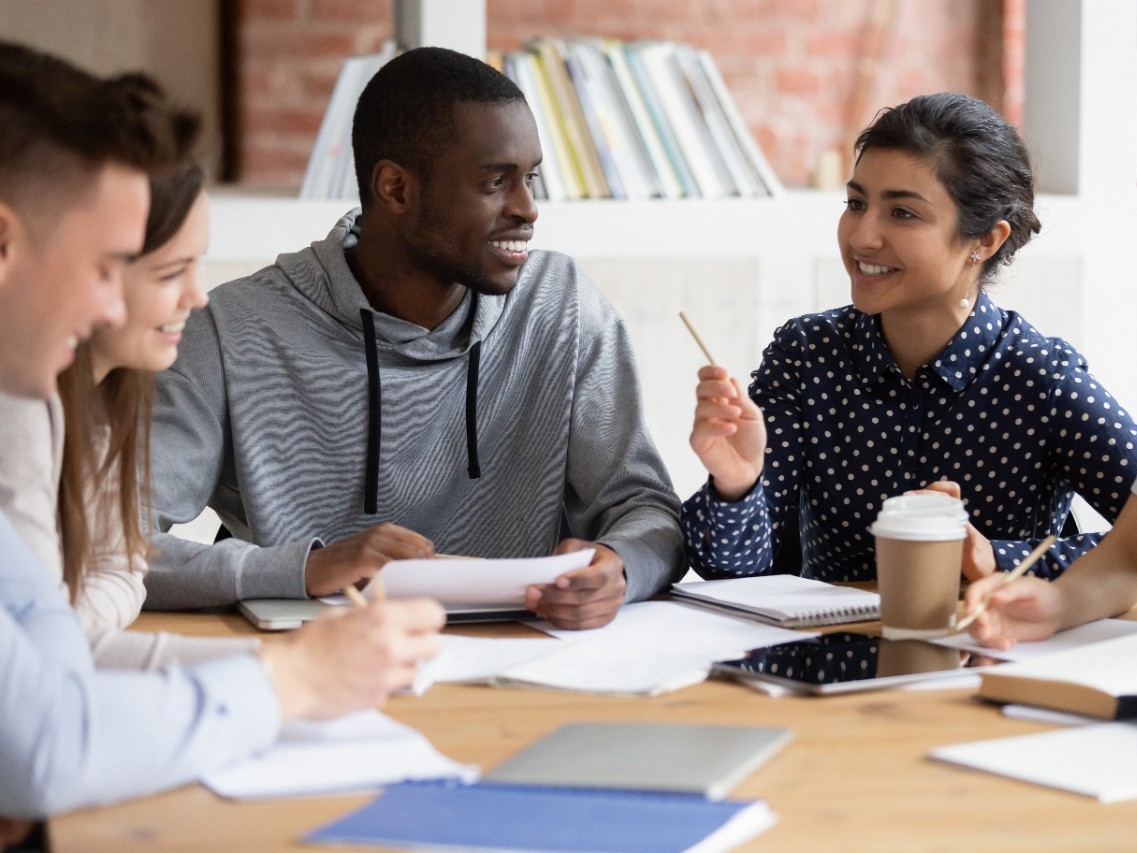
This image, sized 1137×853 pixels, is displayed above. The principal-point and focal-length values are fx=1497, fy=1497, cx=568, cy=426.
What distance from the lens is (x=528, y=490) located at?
1.95 metres

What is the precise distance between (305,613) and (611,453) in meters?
0.53

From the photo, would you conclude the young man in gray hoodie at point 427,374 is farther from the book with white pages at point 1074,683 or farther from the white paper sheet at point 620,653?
the book with white pages at point 1074,683

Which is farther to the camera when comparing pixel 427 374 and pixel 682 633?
pixel 427 374

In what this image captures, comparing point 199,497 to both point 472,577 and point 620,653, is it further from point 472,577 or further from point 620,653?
point 620,653

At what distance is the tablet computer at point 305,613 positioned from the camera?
1.50 metres

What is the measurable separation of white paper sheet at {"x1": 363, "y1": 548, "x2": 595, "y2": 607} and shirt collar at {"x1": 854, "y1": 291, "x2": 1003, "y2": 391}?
621 mm

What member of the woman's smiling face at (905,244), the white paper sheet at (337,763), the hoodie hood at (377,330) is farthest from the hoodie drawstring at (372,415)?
the white paper sheet at (337,763)

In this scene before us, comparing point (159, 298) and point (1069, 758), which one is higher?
point (159, 298)

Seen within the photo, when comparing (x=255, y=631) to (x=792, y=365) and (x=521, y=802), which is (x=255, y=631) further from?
(x=792, y=365)

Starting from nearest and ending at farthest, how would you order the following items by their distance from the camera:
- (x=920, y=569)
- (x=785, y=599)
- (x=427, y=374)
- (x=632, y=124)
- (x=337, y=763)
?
(x=337, y=763) → (x=920, y=569) → (x=785, y=599) → (x=427, y=374) → (x=632, y=124)

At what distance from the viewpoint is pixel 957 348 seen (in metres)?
1.94

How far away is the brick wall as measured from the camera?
3.16 m

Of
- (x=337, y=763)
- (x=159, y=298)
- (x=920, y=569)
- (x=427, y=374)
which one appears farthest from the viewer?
(x=427, y=374)

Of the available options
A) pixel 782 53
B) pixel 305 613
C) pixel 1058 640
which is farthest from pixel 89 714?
pixel 782 53
